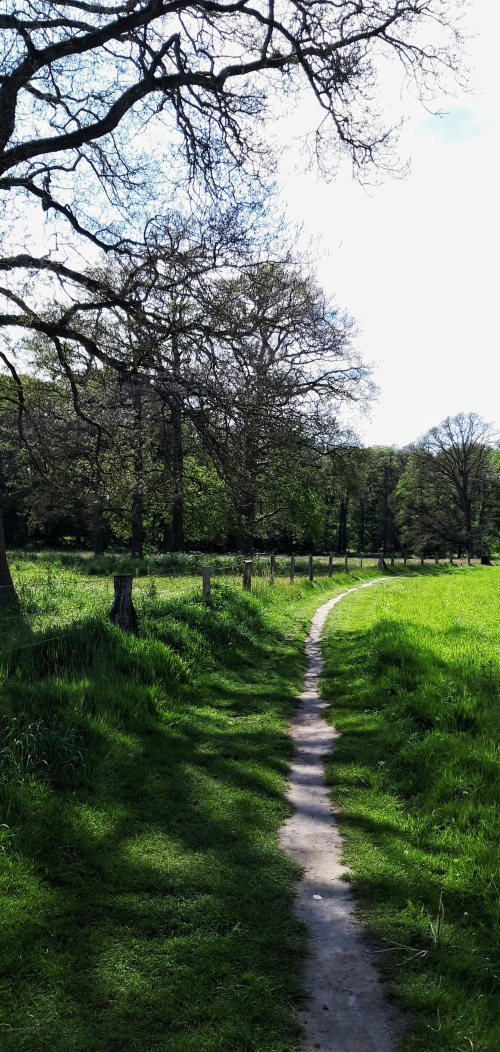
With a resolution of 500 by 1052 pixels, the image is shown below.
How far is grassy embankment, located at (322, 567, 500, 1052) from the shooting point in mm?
3047

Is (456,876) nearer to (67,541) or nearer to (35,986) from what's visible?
(35,986)

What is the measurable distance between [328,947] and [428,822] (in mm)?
1508

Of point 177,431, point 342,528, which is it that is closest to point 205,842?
point 177,431

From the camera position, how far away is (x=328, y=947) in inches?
134

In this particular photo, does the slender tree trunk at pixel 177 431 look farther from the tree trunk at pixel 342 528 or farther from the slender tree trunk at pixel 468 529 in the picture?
the tree trunk at pixel 342 528

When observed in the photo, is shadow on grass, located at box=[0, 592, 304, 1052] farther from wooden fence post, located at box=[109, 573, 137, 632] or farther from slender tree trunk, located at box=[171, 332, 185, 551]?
slender tree trunk, located at box=[171, 332, 185, 551]

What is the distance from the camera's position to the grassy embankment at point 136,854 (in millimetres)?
2893

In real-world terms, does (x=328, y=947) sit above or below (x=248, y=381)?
below

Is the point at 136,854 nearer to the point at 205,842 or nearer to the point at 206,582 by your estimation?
the point at 205,842

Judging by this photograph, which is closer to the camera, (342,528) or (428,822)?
(428,822)

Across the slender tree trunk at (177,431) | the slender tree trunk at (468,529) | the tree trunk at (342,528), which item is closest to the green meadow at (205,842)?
the slender tree trunk at (177,431)

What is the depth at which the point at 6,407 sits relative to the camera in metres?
14.8

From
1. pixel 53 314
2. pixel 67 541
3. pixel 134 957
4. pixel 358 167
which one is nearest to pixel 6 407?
pixel 53 314

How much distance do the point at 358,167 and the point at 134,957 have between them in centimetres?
965
